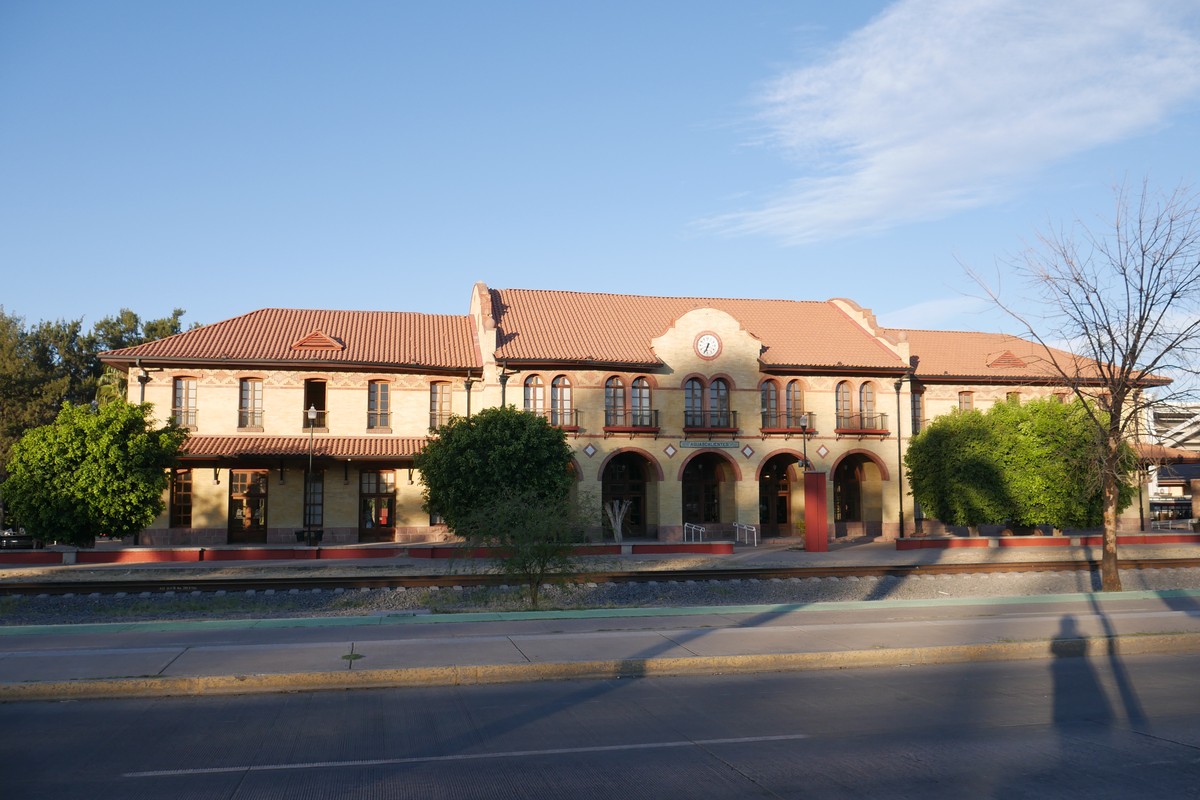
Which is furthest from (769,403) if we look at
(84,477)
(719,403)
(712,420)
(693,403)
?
(84,477)

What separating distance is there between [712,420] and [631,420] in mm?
3438

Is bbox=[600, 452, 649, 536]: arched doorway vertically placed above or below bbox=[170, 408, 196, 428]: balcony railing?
below

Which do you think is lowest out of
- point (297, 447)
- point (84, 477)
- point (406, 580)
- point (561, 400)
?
point (406, 580)

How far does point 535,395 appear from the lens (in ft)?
121

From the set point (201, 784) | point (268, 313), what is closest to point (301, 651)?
point (201, 784)

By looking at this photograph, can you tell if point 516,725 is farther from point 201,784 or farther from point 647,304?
point 647,304

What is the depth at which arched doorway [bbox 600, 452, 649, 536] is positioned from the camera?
1565 inches

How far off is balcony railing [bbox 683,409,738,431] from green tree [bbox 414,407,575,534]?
8.72 meters

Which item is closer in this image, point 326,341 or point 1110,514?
point 1110,514

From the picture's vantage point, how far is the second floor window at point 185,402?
35688mm

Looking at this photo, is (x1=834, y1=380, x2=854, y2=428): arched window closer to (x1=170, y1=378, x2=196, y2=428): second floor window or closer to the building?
the building

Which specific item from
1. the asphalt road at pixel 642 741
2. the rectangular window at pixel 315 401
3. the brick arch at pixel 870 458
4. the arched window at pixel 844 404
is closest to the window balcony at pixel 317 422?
the rectangular window at pixel 315 401

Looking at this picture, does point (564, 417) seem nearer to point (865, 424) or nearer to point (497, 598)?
point (865, 424)

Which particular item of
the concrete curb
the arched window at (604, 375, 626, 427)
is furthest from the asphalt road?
the arched window at (604, 375, 626, 427)
